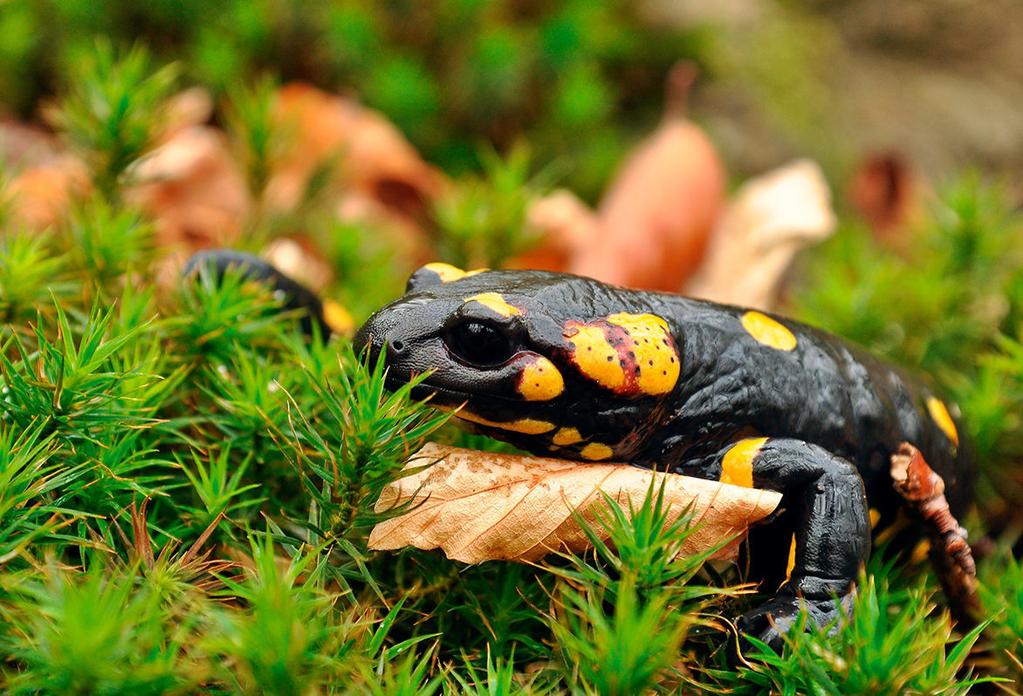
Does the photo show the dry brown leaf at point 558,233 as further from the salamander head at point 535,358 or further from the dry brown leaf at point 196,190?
the salamander head at point 535,358

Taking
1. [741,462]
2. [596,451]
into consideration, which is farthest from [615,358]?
[741,462]

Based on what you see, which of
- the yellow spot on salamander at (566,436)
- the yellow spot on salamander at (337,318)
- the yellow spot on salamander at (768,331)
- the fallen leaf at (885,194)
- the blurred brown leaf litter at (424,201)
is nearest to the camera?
the yellow spot on salamander at (566,436)

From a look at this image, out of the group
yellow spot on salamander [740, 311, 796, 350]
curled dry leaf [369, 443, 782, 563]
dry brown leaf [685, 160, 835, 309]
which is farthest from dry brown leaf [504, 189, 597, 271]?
curled dry leaf [369, 443, 782, 563]

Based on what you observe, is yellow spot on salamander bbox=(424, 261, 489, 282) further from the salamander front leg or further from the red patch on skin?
the salamander front leg

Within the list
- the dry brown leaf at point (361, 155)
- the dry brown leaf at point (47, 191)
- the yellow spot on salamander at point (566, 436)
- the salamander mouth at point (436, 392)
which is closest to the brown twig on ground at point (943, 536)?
the yellow spot on salamander at point (566, 436)

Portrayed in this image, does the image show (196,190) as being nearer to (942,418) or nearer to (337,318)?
(337,318)
